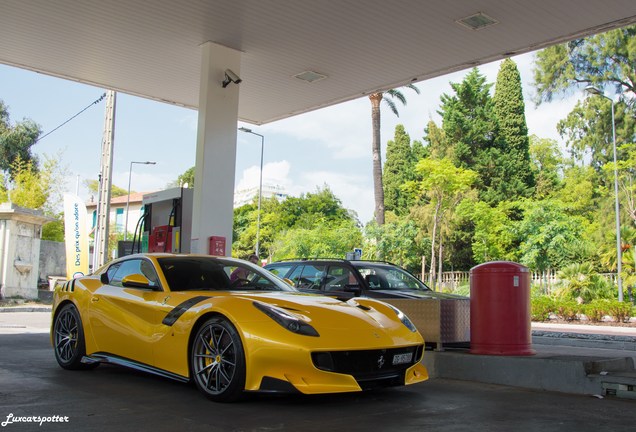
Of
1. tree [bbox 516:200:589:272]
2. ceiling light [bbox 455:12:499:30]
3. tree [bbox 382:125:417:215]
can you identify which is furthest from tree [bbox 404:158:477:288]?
ceiling light [bbox 455:12:499:30]

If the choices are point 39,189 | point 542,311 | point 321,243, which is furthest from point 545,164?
point 39,189

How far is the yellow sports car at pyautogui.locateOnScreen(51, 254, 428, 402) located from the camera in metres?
5.05

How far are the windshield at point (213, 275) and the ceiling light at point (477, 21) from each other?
581cm

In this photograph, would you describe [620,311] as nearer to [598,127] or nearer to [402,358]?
[402,358]

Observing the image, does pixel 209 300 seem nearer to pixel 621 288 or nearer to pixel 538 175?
pixel 621 288

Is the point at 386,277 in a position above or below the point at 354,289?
above

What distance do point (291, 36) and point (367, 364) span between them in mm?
7478

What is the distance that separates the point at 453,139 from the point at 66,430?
49871mm

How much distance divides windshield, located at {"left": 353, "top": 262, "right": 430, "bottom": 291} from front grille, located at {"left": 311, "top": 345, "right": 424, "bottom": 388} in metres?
4.33

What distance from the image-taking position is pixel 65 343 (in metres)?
7.18

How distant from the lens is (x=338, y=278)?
33.2ft

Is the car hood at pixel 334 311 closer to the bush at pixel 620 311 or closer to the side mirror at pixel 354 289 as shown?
the side mirror at pixel 354 289

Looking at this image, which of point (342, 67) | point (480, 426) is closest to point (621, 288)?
point (342, 67)

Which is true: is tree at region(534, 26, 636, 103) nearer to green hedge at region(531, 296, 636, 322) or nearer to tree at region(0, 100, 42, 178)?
green hedge at region(531, 296, 636, 322)
